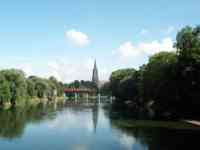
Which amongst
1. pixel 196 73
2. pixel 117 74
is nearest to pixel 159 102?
pixel 196 73

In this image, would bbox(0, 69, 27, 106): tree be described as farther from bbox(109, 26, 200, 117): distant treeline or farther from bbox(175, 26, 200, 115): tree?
bbox(175, 26, 200, 115): tree

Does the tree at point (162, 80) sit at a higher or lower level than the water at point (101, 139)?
higher

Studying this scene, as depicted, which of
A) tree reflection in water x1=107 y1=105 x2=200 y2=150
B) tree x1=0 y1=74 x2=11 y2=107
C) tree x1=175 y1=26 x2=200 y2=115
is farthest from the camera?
tree x1=0 y1=74 x2=11 y2=107

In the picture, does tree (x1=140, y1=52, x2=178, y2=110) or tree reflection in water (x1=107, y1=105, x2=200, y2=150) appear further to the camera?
tree (x1=140, y1=52, x2=178, y2=110)

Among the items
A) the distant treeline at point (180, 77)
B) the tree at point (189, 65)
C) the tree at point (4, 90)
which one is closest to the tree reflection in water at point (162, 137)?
the tree at point (189, 65)

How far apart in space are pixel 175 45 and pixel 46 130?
30543 millimetres

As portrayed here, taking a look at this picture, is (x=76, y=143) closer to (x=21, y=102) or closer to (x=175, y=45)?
(x=175, y=45)

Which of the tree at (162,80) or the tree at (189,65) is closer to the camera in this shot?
the tree at (189,65)

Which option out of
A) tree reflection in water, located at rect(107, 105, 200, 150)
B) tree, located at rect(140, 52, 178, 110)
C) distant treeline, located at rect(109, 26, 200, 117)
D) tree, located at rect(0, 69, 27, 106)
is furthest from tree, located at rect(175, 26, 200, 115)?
tree, located at rect(0, 69, 27, 106)

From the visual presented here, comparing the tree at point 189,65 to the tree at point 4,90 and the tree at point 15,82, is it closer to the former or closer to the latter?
the tree at point 4,90

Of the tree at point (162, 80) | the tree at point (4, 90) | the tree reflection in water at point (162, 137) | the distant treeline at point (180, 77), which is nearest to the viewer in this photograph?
the tree reflection in water at point (162, 137)

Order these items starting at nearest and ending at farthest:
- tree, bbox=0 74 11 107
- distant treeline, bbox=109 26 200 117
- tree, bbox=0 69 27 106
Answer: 1. distant treeline, bbox=109 26 200 117
2. tree, bbox=0 74 11 107
3. tree, bbox=0 69 27 106

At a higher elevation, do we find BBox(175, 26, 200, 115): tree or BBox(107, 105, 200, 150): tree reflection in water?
BBox(175, 26, 200, 115): tree

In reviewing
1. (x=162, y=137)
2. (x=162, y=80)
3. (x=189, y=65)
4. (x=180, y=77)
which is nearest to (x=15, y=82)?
(x=162, y=80)
